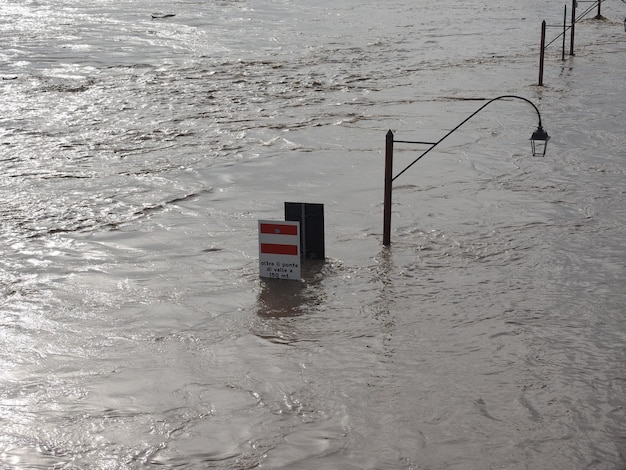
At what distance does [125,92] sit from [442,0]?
88.1 ft

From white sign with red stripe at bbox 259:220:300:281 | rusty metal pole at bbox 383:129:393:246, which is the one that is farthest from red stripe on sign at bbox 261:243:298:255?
rusty metal pole at bbox 383:129:393:246

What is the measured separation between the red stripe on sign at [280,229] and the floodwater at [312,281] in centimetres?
66

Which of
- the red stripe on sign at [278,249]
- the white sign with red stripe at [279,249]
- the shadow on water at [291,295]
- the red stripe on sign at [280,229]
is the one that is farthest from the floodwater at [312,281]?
the red stripe on sign at [280,229]

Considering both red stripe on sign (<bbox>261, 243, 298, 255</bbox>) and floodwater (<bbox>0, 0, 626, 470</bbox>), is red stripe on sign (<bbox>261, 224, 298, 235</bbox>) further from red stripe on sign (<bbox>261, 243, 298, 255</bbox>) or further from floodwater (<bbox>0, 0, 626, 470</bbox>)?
floodwater (<bbox>0, 0, 626, 470</bbox>)

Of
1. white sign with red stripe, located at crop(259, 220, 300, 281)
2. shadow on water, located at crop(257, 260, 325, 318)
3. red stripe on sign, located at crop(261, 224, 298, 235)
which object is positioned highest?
red stripe on sign, located at crop(261, 224, 298, 235)

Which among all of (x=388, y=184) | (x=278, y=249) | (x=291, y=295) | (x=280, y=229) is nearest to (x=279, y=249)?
(x=278, y=249)

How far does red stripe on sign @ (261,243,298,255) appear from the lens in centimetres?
994

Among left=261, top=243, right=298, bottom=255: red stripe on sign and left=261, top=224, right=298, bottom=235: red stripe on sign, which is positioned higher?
left=261, top=224, right=298, bottom=235: red stripe on sign

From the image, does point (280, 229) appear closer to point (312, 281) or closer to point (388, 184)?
point (312, 281)

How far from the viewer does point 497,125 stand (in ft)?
59.0

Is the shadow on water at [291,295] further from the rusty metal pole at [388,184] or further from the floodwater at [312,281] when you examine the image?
the rusty metal pole at [388,184]

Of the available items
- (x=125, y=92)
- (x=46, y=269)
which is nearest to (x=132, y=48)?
(x=125, y=92)

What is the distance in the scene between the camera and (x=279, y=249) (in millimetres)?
10016

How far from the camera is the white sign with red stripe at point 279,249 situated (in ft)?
32.2
